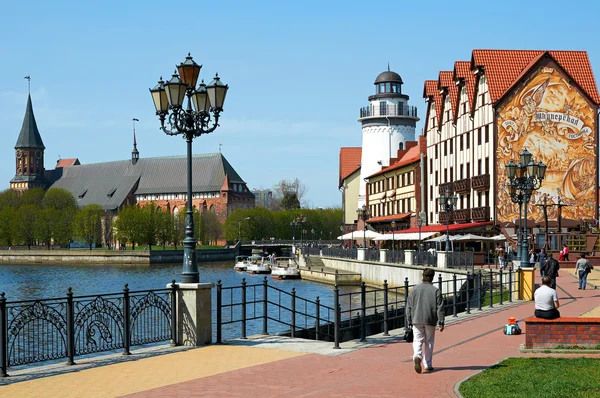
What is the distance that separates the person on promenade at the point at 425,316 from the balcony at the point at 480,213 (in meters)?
45.0

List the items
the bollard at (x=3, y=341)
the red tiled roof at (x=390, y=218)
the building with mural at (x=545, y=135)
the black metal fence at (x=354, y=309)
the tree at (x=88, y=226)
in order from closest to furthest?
the bollard at (x=3, y=341) < the black metal fence at (x=354, y=309) < the building with mural at (x=545, y=135) < the red tiled roof at (x=390, y=218) < the tree at (x=88, y=226)

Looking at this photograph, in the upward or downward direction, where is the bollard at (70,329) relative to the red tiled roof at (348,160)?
downward

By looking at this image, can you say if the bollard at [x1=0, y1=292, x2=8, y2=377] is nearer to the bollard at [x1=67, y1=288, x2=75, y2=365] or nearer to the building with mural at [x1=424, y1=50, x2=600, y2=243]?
the bollard at [x1=67, y1=288, x2=75, y2=365]

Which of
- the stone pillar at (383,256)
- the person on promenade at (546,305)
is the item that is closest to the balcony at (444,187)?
the stone pillar at (383,256)

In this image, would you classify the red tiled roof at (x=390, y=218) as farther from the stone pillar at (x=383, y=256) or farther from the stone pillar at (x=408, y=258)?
the stone pillar at (x=408, y=258)

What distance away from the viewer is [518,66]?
192 feet

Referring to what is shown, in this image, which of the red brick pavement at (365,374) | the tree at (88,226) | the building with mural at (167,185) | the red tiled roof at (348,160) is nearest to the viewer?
the red brick pavement at (365,374)

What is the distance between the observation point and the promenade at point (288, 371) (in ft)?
39.4

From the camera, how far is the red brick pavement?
Result: 1186 centimetres

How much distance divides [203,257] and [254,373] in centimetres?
11738

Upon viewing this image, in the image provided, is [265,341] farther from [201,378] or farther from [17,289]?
[17,289]

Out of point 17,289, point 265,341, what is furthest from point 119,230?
point 265,341

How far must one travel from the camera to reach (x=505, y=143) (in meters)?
56.4

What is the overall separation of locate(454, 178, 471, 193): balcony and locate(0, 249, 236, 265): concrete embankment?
2512 inches
